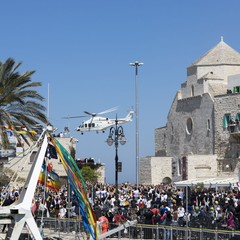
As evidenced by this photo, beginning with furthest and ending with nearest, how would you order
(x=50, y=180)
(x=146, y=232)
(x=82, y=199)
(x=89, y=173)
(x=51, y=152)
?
(x=89, y=173) → (x=146, y=232) → (x=50, y=180) → (x=51, y=152) → (x=82, y=199)

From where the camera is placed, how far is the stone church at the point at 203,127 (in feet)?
214

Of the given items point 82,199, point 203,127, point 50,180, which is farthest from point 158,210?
point 203,127

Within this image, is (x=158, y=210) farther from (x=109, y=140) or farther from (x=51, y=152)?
(x=51, y=152)

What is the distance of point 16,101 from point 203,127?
4030 cm

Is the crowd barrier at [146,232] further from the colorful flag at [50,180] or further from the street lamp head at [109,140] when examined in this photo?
the street lamp head at [109,140]

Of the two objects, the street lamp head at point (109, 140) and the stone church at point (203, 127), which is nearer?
the street lamp head at point (109, 140)

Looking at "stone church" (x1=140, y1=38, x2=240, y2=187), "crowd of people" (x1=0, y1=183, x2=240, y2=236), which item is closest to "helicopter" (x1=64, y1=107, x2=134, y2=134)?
"stone church" (x1=140, y1=38, x2=240, y2=187)

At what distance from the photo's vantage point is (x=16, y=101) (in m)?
30.7

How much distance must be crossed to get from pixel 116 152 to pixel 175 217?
8737mm

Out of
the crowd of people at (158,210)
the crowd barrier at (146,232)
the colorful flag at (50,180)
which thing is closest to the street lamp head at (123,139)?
the crowd of people at (158,210)

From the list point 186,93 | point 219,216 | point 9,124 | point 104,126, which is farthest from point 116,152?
point 104,126

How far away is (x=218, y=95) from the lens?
67312 millimetres

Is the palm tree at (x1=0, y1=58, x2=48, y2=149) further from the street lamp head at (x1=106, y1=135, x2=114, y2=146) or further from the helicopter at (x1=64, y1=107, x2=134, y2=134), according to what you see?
the helicopter at (x1=64, y1=107, x2=134, y2=134)

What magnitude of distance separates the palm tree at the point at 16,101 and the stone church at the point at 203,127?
34.3m
